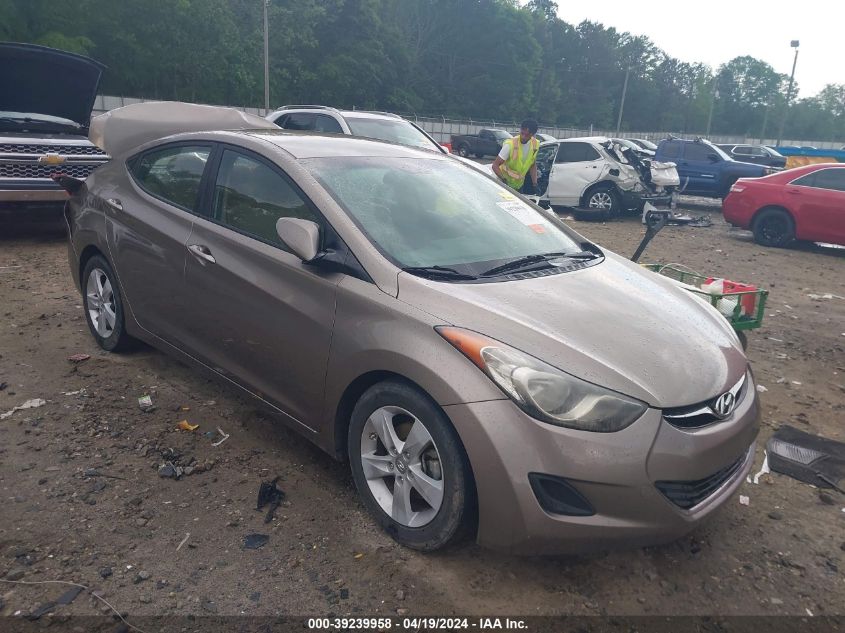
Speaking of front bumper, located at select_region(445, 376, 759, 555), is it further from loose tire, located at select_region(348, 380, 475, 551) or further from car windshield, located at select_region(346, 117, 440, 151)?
car windshield, located at select_region(346, 117, 440, 151)

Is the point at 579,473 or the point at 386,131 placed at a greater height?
the point at 386,131

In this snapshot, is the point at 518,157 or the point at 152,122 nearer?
the point at 152,122

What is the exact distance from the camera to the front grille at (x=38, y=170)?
7684 millimetres

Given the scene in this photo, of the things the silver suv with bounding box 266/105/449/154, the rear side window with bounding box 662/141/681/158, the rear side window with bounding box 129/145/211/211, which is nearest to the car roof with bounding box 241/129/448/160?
the rear side window with bounding box 129/145/211/211

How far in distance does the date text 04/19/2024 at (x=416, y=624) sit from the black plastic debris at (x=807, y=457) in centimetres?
204

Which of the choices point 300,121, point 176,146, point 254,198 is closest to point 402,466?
point 254,198

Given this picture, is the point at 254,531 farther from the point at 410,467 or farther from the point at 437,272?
the point at 437,272

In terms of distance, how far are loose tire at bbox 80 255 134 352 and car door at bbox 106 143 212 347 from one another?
0.23 m

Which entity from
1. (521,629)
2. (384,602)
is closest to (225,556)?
(384,602)

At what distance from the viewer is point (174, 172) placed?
4152mm

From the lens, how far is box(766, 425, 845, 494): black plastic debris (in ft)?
12.0

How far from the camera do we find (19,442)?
3.61 meters

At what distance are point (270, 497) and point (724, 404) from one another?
205cm

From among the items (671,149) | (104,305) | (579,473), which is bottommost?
(104,305)
